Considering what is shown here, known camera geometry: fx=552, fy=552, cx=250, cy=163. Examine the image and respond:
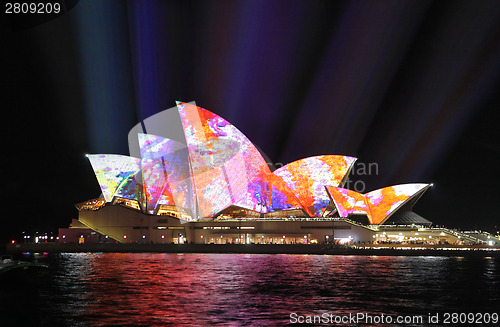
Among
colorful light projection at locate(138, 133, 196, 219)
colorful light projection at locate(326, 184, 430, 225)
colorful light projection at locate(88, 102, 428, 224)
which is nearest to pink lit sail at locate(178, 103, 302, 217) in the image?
colorful light projection at locate(88, 102, 428, 224)

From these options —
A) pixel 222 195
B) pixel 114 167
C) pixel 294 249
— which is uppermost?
pixel 114 167

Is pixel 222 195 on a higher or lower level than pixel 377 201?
higher

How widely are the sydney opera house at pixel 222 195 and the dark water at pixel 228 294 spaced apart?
24.6m

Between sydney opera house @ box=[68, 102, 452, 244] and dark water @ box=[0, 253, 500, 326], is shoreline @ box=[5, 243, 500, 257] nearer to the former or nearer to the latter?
sydney opera house @ box=[68, 102, 452, 244]

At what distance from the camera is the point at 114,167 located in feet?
207

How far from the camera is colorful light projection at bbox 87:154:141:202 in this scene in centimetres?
6300

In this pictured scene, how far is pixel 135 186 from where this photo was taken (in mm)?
64125

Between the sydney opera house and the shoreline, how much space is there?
2.77 metres

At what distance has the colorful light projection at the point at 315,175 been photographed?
6225 cm

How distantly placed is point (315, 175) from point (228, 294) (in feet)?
126

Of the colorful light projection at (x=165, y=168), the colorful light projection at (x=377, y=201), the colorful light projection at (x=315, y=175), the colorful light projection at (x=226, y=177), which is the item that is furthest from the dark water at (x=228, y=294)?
the colorful light projection at (x=165, y=168)

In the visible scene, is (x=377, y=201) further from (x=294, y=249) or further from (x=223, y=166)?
(x=223, y=166)

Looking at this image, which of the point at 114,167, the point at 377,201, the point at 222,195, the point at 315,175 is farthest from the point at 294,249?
the point at 114,167

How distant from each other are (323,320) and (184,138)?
43874 mm
